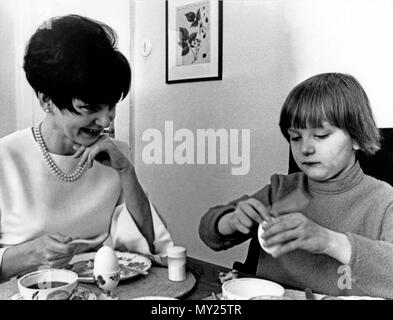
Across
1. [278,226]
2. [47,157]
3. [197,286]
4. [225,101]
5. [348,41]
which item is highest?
[348,41]

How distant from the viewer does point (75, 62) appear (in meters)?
0.73

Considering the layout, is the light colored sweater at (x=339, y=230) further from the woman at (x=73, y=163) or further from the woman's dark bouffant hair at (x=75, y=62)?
the woman's dark bouffant hair at (x=75, y=62)

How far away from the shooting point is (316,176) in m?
0.74

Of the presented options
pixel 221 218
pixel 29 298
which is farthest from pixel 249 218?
pixel 29 298

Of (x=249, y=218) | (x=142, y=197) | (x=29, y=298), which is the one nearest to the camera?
(x=29, y=298)

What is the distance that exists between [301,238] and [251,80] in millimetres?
316

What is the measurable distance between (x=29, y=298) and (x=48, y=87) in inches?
15.8

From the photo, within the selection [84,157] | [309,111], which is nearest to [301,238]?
[309,111]

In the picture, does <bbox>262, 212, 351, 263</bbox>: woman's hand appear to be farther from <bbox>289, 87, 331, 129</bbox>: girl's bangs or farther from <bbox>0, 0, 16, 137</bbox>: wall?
<bbox>0, 0, 16, 137</bbox>: wall

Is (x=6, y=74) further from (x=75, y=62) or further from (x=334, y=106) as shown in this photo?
(x=334, y=106)

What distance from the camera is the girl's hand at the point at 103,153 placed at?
0.78 m

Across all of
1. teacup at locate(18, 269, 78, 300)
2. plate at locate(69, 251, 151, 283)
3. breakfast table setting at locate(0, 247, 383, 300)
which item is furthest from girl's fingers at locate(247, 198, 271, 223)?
teacup at locate(18, 269, 78, 300)
